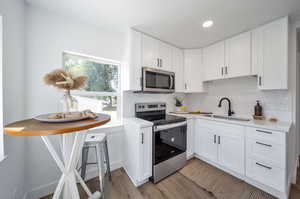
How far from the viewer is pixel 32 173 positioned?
1369 mm

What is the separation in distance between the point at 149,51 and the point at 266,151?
2.21m

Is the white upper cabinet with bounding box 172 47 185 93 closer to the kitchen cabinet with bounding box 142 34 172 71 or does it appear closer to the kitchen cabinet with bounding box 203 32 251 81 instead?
the kitchen cabinet with bounding box 142 34 172 71

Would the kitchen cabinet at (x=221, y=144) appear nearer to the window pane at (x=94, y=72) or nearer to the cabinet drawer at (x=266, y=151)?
the cabinet drawer at (x=266, y=151)

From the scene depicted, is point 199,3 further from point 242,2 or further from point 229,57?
point 229,57

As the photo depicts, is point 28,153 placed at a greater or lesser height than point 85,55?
lesser

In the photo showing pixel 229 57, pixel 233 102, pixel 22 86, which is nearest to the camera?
pixel 22 86

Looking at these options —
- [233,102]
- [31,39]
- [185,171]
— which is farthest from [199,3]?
[185,171]

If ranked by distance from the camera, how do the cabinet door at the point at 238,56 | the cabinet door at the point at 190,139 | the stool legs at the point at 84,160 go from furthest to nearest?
the cabinet door at the point at 190,139, the cabinet door at the point at 238,56, the stool legs at the point at 84,160

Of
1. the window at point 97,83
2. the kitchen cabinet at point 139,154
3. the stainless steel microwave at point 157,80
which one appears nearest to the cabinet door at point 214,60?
the stainless steel microwave at point 157,80

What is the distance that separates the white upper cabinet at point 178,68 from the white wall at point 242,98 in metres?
0.65

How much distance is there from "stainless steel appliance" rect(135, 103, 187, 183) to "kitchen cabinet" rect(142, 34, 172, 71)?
831 mm

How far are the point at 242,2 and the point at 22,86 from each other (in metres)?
2.68

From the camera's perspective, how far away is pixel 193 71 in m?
2.60

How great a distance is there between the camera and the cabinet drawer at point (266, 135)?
133 centimetres
